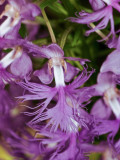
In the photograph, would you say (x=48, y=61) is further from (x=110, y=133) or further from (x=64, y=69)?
(x=110, y=133)

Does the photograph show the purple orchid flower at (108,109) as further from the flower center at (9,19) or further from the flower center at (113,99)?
the flower center at (9,19)

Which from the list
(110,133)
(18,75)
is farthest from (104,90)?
(18,75)

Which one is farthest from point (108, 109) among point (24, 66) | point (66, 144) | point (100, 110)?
point (24, 66)

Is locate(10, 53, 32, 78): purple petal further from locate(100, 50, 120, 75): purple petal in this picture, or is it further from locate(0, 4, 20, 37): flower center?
locate(100, 50, 120, 75): purple petal

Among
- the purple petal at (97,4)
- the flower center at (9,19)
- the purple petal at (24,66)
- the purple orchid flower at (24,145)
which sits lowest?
the purple orchid flower at (24,145)

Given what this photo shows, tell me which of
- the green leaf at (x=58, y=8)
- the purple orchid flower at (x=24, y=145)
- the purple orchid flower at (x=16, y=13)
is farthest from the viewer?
the purple orchid flower at (x=24, y=145)

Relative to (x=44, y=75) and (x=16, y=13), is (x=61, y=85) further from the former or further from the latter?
(x=16, y=13)

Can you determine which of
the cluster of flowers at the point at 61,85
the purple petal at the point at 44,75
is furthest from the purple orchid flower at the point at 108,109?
the purple petal at the point at 44,75
